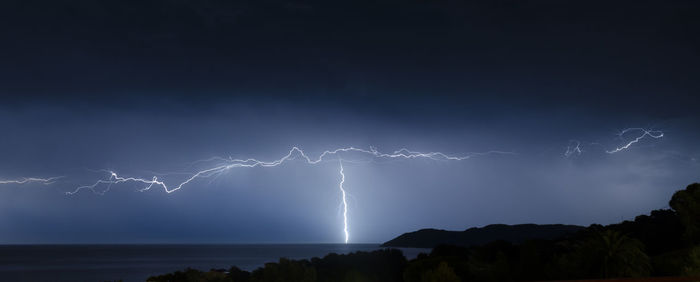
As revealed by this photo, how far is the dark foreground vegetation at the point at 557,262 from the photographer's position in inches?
1169

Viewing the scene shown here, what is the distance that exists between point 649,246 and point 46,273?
8531 centimetres

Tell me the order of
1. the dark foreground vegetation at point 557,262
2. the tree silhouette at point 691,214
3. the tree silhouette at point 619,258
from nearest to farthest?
the tree silhouette at point 619,258 → the dark foreground vegetation at point 557,262 → the tree silhouette at point 691,214

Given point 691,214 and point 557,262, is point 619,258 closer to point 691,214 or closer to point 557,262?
point 557,262

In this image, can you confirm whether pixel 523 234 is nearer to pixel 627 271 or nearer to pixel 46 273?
pixel 46 273

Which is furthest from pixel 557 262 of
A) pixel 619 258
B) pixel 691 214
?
pixel 691 214

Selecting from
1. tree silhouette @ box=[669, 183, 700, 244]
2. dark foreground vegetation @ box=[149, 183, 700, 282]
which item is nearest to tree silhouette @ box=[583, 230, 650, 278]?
dark foreground vegetation @ box=[149, 183, 700, 282]

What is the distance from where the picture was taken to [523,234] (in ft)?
630

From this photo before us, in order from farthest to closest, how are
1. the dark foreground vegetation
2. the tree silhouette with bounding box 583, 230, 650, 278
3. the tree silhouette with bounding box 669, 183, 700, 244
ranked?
the tree silhouette with bounding box 669, 183, 700, 244 < the dark foreground vegetation < the tree silhouette with bounding box 583, 230, 650, 278

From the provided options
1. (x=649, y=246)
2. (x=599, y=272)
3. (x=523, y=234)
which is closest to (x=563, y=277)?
(x=599, y=272)

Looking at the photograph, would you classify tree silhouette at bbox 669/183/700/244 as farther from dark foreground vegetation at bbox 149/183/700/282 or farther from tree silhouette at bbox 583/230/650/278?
tree silhouette at bbox 583/230/650/278

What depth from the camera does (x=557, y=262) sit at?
38.2m

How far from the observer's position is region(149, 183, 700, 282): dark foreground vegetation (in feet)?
97.4

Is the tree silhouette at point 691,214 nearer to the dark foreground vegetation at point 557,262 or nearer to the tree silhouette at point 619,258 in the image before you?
the dark foreground vegetation at point 557,262

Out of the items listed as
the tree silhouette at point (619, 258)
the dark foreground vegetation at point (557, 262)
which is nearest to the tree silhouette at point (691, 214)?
the dark foreground vegetation at point (557, 262)
